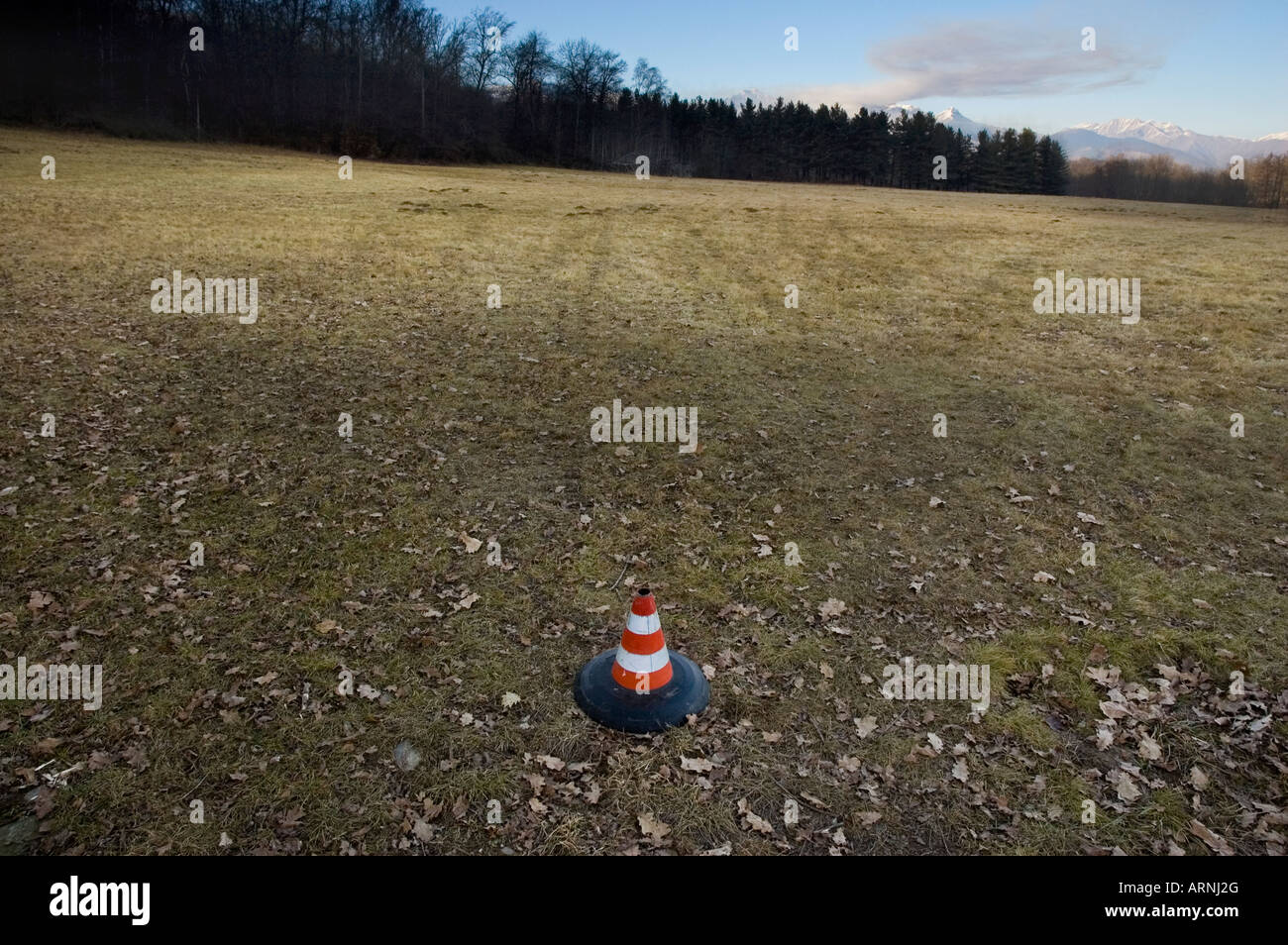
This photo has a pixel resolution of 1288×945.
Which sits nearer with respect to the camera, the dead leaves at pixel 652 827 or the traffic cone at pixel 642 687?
the dead leaves at pixel 652 827

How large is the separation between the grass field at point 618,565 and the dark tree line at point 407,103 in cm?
4196

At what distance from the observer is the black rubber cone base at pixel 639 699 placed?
18.5 ft

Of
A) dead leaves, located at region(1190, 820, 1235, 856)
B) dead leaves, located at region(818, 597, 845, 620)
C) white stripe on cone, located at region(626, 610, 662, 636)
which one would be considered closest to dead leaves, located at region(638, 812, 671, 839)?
white stripe on cone, located at region(626, 610, 662, 636)

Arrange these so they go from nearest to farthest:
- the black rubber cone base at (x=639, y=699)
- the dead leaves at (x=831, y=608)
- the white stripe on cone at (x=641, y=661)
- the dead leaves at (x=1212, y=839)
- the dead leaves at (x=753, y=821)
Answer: the dead leaves at (x=1212, y=839)
the dead leaves at (x=753, y=821)
the black rubber cone base at (x=639, y=699)
the white stripe on cone at (x=641, y=661)
the dead leaves at (x=831, y=608)

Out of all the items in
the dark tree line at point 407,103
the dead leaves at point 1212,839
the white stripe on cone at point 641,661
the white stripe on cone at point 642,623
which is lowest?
the dead leaves at point 1212,839

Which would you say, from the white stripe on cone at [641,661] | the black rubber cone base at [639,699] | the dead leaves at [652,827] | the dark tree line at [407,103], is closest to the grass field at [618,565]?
the dead leaves at [652,827]

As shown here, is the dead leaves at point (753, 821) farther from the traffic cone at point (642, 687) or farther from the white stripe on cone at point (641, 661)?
the white stripe on cone at point (641, 661)

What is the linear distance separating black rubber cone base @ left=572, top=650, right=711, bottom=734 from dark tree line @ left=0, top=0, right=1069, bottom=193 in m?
54.4

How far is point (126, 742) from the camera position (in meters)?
5.32

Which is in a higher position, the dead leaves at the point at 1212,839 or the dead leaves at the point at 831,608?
the dead leaves at the point at 831,608

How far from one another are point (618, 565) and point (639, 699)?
2266 millimetres

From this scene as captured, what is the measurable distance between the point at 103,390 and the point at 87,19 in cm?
6315

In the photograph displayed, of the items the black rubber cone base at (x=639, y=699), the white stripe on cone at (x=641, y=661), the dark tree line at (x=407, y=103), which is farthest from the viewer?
the dark tree line at (x=407, y=103)

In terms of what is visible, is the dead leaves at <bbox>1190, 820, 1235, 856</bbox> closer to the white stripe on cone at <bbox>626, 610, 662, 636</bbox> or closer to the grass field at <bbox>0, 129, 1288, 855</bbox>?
the grass field at <bbox>0, 129, 1288, 855</bbox>
